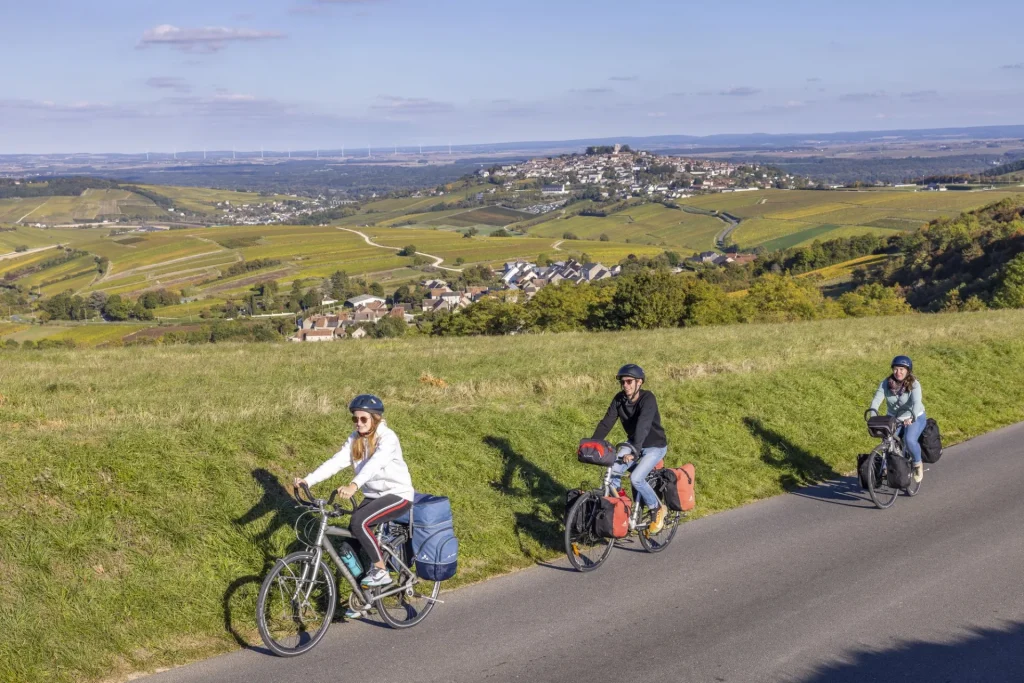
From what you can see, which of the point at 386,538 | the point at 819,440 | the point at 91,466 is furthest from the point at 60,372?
the point at 819,440

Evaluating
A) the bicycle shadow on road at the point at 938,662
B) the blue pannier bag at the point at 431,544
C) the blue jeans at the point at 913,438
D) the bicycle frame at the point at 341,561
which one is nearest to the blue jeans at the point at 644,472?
the blue pannier bag at the point at 431,544

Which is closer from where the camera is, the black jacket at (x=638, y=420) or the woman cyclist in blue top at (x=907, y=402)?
the black jacket at (x=638, y=420)

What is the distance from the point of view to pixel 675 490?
9750mm

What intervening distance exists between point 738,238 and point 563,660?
134m

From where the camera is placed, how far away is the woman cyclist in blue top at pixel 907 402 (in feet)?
38.2

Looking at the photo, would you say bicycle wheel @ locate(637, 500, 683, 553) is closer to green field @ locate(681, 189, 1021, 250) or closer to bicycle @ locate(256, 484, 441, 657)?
bicycle @ locate(256, 484, 441, 657)

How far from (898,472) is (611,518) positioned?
14.6ft

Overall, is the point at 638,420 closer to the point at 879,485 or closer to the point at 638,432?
the point at 638,432

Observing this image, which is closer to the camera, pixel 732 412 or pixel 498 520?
pixel 498 520

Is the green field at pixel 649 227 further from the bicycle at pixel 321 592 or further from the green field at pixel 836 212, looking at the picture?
the bicycle at pixel 321 592

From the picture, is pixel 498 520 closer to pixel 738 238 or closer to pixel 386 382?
pixel 386 382

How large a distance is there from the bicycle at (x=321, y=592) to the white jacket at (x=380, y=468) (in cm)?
23

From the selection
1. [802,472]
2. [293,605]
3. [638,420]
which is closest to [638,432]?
[638,420]

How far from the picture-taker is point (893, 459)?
11219 millimetres
